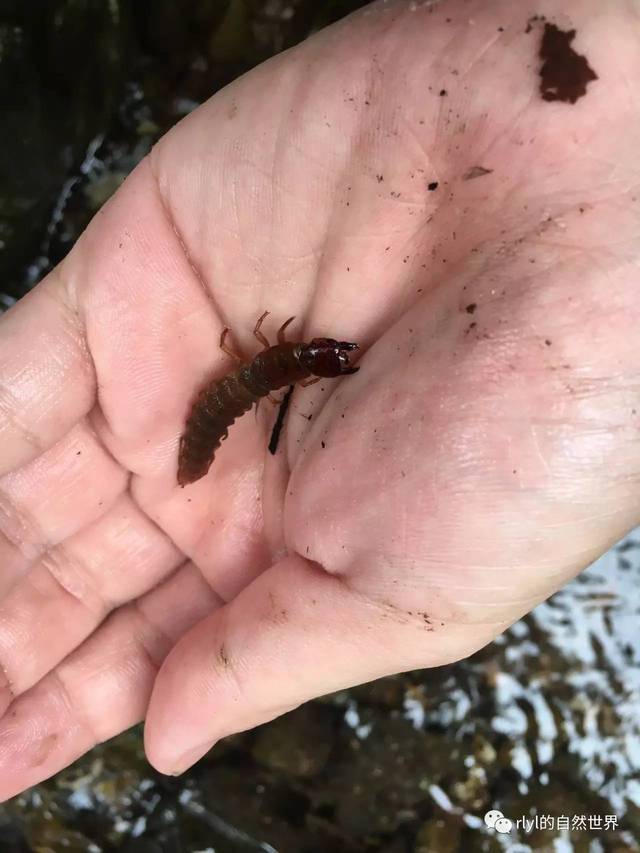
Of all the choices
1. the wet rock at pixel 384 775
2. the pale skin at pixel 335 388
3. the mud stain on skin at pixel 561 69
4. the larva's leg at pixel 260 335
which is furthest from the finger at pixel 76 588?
the mud stain on skin at pixel 561 69

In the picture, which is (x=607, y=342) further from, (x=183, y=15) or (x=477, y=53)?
(x=183, y=15)

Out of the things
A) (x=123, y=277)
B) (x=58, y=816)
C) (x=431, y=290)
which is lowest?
(x=58, y=816)

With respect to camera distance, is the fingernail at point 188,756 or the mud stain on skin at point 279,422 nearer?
the fingernail at point 188,756

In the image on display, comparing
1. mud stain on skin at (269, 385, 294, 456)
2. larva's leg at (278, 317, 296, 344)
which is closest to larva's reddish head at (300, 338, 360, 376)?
larva's leg at (278, 317, 296, 344)

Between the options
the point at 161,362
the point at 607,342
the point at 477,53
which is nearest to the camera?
the point at 607,342

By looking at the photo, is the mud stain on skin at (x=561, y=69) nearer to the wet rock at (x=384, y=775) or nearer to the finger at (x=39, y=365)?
the finger at (x=39, y=365)

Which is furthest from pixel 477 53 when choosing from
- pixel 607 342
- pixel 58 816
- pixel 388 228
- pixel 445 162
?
pixel 58 816
